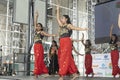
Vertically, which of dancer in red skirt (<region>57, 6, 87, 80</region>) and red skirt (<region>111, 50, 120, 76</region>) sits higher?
dancer in red skirt (<region>57, 6, 87, 80</region>)

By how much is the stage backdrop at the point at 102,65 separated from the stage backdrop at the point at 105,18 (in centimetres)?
65

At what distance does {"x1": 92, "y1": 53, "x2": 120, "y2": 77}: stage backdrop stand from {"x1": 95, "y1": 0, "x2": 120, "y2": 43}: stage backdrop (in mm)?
651

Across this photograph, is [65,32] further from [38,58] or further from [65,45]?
[38,58]

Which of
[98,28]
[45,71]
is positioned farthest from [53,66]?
[98,28]

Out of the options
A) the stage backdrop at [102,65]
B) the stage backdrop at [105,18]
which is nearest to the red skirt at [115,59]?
the stage backdrop at [105,18]

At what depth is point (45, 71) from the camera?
7023 millimetres

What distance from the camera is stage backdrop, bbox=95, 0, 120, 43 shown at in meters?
10.5

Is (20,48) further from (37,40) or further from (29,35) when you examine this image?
(37,40)

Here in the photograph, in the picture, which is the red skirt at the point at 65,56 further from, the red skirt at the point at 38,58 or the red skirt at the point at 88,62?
the red skirt at the point at 88,62

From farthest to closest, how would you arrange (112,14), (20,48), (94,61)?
(20,48) < (94,61) < (112,14)

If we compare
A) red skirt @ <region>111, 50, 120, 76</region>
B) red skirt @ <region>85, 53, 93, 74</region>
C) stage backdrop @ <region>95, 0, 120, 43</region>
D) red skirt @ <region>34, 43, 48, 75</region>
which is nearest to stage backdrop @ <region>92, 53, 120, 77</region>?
stage backdrop @ <region>95, 0, 120, 43</region>

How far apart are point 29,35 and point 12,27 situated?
11497mm

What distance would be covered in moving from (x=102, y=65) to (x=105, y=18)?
73.3 inches

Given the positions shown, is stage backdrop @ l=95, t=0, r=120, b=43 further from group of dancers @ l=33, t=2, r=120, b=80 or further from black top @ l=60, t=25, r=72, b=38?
black top @ l=60, t=25, r=72, b=38
